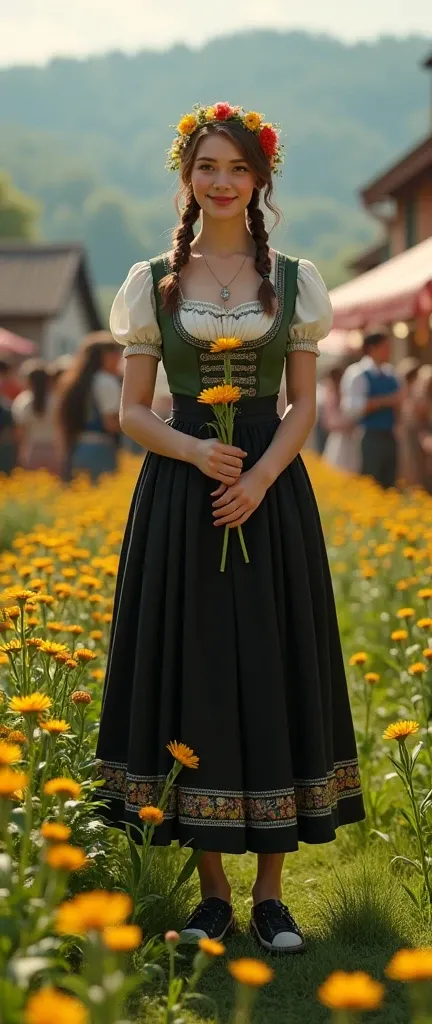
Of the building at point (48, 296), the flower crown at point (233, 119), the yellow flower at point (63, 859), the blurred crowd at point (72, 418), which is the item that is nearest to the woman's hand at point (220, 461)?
the flower crown at point (233, 119)

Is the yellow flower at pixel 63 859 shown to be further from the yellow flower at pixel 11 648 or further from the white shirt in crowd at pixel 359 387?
the white shirt in crowd at pixel 359 387

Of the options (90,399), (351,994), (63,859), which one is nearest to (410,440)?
(90,399)

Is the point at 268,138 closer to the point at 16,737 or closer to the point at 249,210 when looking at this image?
the point at 249,210

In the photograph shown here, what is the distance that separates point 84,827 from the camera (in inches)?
106

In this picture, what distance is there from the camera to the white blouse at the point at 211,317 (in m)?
2.96

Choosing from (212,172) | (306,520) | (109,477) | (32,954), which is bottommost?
(32,954)

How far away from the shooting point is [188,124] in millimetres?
3041

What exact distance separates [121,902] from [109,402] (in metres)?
7.43

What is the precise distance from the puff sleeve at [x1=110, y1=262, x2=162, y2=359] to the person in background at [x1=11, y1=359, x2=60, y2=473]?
277 inches

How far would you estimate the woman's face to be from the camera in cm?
298

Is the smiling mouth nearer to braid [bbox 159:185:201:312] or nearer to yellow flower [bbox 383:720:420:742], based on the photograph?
braid [bbox 159:185:201:312]

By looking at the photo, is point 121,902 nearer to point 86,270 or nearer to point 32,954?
point 32,954

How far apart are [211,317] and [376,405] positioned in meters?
6.62

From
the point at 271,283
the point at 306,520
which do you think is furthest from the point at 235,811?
the point at 271,283
